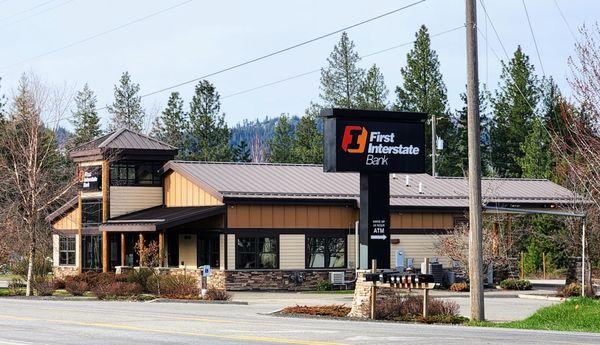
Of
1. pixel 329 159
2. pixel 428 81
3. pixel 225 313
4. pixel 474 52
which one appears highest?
pixel 428 81

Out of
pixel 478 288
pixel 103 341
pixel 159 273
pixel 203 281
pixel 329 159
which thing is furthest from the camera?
pixel 159 273

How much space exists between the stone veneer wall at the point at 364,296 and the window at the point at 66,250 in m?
32.5

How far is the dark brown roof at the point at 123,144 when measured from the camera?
5691 centimetres

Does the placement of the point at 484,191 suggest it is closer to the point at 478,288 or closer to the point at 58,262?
the point at 58,262

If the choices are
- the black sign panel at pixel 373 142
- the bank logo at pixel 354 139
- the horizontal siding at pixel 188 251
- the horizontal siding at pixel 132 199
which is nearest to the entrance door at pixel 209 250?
the horizontal siding at pixel 188 251

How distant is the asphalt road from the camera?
22.2 metres

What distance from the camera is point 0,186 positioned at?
182 ft

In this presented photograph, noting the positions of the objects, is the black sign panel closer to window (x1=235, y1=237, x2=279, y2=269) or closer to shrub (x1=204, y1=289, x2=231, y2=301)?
shrub (x1=204, y1=289, x2=231, y2=301)

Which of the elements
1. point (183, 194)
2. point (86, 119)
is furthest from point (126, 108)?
point (183, 194)

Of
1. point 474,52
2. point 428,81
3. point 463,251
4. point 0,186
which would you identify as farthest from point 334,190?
point 428,81

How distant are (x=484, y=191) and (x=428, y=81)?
2773 cm

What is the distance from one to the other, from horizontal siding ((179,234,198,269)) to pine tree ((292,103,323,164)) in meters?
33.3

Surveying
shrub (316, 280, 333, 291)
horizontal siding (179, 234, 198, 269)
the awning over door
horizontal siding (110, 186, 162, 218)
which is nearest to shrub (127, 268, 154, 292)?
the awning over door

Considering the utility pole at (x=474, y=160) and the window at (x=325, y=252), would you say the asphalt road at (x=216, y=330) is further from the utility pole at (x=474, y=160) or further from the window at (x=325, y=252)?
the window at (x=325, y=252)
